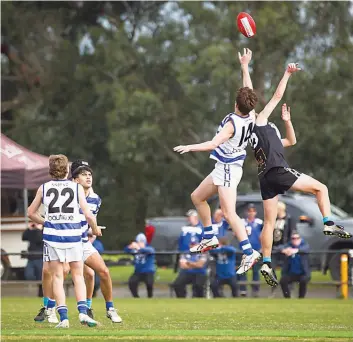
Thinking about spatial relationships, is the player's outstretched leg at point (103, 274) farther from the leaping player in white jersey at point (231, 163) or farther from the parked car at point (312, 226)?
the parked car at point (312, 226)

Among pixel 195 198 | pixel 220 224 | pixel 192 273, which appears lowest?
pixel 192 273

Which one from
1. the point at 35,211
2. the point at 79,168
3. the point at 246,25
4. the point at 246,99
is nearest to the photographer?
the point at 35,211

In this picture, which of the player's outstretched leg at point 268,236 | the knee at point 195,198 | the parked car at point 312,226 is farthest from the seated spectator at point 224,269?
the knee at point 195,198

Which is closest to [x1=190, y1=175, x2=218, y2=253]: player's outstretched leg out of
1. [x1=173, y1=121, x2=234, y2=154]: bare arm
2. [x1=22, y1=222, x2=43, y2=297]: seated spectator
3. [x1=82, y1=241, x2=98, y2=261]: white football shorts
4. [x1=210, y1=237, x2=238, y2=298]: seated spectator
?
[x1=173, y1=121, x2=234, y2=154]: bare arm

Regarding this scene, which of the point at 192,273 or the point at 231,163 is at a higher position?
the point at 231,163

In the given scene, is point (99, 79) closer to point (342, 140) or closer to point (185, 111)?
point (185, 111)

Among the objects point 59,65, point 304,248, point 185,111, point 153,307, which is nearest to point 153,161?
point 185,111

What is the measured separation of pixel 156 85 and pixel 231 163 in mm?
30017

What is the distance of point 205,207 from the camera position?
14.2 metres

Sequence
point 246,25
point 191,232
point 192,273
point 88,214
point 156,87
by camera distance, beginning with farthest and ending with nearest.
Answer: point 156,87
point 191,232
point 192,273
point 246,25
point 88,214

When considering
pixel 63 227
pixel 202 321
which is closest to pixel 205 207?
pixel 202 321

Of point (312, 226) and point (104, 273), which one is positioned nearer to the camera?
point (104, 273)

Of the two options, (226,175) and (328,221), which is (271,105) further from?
(328,221)

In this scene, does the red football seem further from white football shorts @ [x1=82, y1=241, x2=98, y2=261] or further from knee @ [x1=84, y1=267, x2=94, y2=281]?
knee @ [x1=84, y1=267, x2=94, y2=281]
